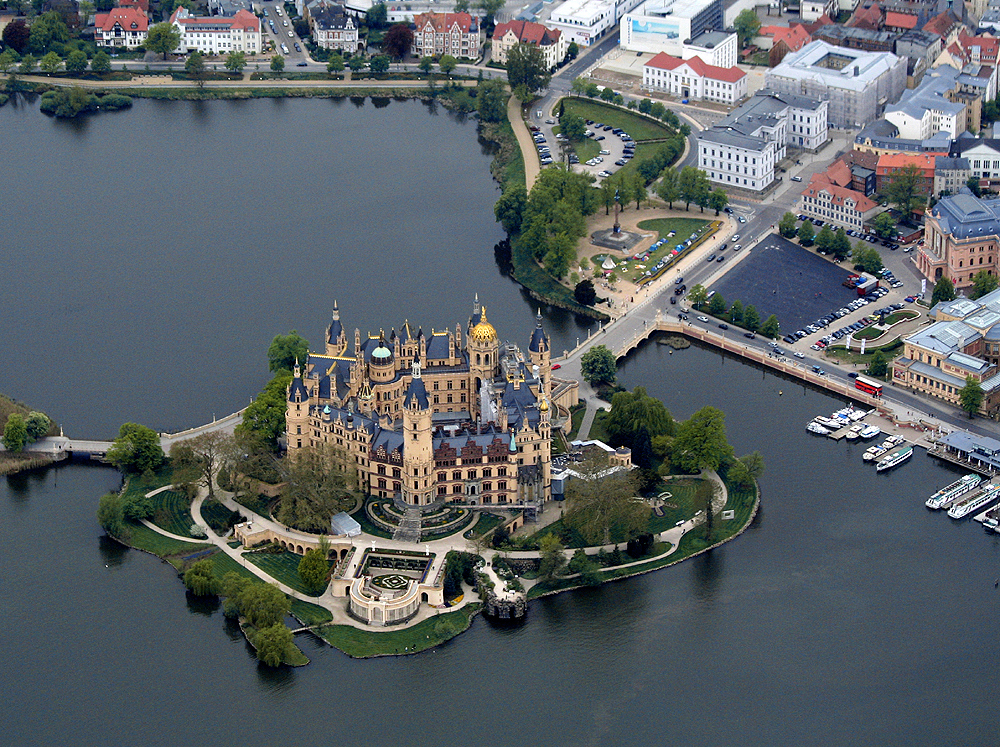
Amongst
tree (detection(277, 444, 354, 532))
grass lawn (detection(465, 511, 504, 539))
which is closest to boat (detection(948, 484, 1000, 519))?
grass lawn (detection(465, 511, 504, 539))

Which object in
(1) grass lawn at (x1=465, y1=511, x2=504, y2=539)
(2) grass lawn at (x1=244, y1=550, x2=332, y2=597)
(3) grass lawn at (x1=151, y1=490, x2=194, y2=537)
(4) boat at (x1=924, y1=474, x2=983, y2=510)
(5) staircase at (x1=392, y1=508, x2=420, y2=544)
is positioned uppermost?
(3) grass lawn at (x1=151, y1=490, x2=194, y2=537)

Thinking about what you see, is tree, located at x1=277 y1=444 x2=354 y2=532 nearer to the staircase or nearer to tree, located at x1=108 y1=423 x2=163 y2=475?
the staircase

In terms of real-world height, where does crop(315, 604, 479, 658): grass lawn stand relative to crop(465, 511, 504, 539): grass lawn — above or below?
below

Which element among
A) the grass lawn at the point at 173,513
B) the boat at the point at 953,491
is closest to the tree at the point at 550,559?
the grass lawn at the point at 173,513

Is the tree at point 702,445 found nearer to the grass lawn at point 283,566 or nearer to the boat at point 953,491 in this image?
the boat at point 953,491

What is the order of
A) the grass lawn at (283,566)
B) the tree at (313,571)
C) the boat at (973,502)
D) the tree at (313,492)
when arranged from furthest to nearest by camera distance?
the boat at (973,502), the tree at (313,492), the grass lawn at (283,566), the tree at (313,571)

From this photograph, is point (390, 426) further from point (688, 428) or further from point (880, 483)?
point (880, 483)
